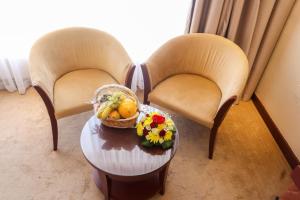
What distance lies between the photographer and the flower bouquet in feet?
4.47

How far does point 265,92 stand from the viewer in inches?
94.0

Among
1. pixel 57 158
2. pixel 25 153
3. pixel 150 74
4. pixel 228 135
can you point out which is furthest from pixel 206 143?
pixel 25 153

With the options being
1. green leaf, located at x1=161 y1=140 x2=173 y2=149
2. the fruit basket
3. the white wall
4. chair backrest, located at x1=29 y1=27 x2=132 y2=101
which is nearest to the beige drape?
the white wall

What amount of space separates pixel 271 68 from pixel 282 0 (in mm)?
615

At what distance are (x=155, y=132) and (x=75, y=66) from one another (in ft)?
3.41

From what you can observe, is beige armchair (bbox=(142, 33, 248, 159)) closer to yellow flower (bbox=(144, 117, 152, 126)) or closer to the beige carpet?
the beige carpet

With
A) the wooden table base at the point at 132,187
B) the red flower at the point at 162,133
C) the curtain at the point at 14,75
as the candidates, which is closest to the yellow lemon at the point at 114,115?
the red flower at the point at 162,133

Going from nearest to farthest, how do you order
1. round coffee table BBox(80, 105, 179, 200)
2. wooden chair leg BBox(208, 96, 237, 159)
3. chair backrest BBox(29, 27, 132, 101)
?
1. round coffee table BBox(80, 105, 179, 200)
2. wooden chair leg BBox(208, 96, 237, 159)
3. chair backrest BBox(29, 27, 132, 101)

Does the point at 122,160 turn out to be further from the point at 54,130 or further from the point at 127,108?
the point at 54,130

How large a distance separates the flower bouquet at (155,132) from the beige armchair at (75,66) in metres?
0.51

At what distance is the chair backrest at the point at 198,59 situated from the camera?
188 cm

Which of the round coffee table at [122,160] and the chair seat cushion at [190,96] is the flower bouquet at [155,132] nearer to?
the round coffee table at [122,160]

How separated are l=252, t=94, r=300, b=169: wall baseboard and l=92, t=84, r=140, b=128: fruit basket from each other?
1340 millimetres

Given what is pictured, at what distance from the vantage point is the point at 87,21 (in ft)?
6.89
